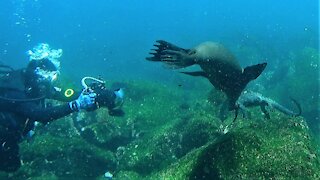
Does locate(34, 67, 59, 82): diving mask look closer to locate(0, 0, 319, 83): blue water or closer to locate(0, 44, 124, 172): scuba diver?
locate(0, 44, 124, 172): scuba diver

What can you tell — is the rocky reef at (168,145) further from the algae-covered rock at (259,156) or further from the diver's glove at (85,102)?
the diver's glove at (85,102)

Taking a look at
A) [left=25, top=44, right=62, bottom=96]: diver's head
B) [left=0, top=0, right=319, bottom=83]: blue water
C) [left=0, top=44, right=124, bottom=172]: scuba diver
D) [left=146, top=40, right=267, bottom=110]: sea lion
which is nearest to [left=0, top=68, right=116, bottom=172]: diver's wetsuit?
[left=0, top=44, right=124, bottom=172]: scuba diver

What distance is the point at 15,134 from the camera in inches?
289

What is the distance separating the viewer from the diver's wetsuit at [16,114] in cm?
722

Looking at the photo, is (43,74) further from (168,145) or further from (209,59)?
(209,59)

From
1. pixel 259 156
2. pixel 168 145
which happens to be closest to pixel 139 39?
pixel 168 145

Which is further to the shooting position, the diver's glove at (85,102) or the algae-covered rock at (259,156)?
the diver's glove at (85,102)

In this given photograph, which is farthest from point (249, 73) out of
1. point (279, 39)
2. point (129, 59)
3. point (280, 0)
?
point (280, 0)

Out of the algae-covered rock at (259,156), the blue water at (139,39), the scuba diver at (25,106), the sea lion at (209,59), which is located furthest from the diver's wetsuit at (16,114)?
the blue water at (139,39)

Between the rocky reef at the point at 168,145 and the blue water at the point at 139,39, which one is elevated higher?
the rocky reef at the point at 168,145

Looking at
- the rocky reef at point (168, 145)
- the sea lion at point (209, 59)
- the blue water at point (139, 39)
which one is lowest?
the blue water at point (139, 39)

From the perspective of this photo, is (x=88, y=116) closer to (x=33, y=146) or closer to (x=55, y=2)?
(x=33, y=146)

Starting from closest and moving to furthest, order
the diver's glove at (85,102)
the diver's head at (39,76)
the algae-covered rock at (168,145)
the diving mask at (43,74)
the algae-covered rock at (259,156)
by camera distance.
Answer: the algae-covered rock at (259,156) → the diver's glove at (85,102) → the diver's head at (39,76) → the diving mask at (43,74) → the algae-covered rock at (168,145)

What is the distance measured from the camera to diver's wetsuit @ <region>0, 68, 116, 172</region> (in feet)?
23.7
